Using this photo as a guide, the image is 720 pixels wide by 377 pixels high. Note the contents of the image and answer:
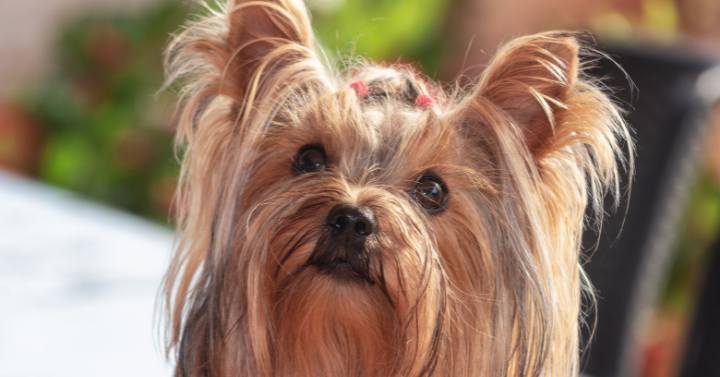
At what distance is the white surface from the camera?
2.16 metres

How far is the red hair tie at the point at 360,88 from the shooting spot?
1.69m

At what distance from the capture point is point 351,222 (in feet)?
5.06

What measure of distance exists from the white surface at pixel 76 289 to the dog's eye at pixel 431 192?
1.82 ft

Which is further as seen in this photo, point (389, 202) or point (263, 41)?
point (263, 41)

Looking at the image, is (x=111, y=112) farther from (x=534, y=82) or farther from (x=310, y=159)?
(x=534, y=82)

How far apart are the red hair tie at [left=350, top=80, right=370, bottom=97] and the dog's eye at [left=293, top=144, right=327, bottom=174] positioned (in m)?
0.10

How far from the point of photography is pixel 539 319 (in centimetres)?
168

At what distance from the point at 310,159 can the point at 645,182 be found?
1.40 m

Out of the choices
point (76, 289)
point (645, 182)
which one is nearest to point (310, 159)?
point (76, 289)

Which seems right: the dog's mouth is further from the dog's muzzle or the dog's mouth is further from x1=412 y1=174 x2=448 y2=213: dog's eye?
x1=412 y1=174 x2=448 y2=213: dog's eye

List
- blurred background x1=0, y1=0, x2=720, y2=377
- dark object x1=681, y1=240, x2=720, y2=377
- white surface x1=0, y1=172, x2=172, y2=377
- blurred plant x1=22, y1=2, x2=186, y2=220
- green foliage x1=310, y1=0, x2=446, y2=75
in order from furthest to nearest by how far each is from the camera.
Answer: blurred plant x1=22, y1=2, x2=186, y2=220 → green foliage x1=310, y1=0, x2=446, y2=75 → dark object x1=681, y1=240, x2=720, y2=377 → blurred background x1=0, y1=0, x2=720, y2=377 → white surface x1=0, y1=172, x2=172, y2=377

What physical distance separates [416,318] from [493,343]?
0.13m

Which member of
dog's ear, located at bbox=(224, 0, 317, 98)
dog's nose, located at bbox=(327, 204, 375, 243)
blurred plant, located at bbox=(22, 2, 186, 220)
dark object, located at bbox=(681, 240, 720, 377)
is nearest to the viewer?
dog's nose, located at bbox=(327, 204, 375, 243)

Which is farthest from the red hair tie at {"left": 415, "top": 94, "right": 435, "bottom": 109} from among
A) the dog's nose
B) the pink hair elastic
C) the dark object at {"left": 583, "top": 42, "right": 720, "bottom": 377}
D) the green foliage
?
the green foliage
